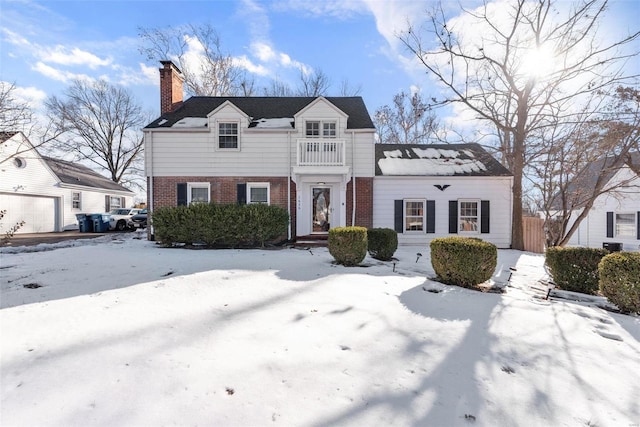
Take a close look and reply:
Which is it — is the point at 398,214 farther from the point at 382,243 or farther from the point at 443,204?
the point at 382,243

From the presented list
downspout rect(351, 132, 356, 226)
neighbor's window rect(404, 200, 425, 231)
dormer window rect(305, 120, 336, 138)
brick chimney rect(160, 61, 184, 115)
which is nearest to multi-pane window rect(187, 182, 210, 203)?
brick chimney rect(160, 61, 184, 115)

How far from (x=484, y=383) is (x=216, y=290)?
13.3 feet

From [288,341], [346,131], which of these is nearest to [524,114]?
[346,131]

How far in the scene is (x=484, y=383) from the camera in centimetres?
272

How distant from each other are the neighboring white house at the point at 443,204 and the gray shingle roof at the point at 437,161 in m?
0.09

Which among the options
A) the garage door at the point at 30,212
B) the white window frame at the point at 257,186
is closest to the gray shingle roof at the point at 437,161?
the white window frame at the point at 257,186

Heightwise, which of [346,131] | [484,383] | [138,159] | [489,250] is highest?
[138,159]

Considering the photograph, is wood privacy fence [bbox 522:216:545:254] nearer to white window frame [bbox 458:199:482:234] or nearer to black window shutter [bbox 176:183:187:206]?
white window frame [bbox 458:199:482:234]

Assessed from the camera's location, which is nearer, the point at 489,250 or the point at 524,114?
the point at 489,250

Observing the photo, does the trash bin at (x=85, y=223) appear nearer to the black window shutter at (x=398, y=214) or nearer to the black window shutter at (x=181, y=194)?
the black window shutter at (x=181, y=194)

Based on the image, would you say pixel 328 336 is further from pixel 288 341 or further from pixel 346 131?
pixel 346 131

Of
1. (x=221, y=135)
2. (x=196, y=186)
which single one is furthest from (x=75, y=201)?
(x=221, y=135)

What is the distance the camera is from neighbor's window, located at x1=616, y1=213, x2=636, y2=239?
14.7 metres

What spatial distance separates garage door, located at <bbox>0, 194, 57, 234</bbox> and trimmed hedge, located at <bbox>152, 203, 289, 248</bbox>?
12.9m
